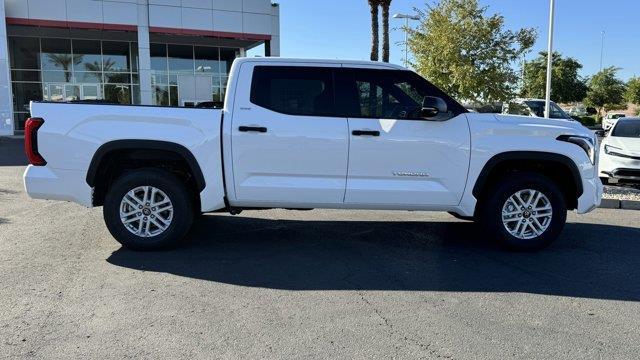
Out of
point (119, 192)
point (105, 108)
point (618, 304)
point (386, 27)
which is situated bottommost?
point (618, 304)

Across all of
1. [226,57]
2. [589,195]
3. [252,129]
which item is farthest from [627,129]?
[226,57]

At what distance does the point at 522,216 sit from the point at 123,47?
29277 mm

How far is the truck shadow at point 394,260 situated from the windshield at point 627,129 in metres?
4.81

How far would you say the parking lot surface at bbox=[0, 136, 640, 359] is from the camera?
3.66 metres

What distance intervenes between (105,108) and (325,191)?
7.97 feet

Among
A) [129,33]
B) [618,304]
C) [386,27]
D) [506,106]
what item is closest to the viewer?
[618,304]

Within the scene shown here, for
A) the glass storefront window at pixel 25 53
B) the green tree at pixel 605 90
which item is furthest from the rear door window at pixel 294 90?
the green tree at pixel 605 90

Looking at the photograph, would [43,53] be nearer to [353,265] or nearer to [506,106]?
[506,106]

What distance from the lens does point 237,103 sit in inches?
224

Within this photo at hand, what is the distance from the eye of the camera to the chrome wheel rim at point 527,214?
5.93 metres

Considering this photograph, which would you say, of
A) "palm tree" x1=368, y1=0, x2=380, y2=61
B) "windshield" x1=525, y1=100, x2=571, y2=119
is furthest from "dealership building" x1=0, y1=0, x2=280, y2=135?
"windshield" x1=525, y1=100, x2=571, y2=119

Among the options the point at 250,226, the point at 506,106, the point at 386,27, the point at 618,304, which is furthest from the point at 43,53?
the point at 618,304

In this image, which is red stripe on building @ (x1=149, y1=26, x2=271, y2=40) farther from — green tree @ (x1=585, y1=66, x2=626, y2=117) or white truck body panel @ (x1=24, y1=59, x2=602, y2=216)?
green tree @ (x1=585, y1=66, x2=626, y2=117)

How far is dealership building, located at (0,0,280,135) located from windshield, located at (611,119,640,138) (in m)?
20.3
